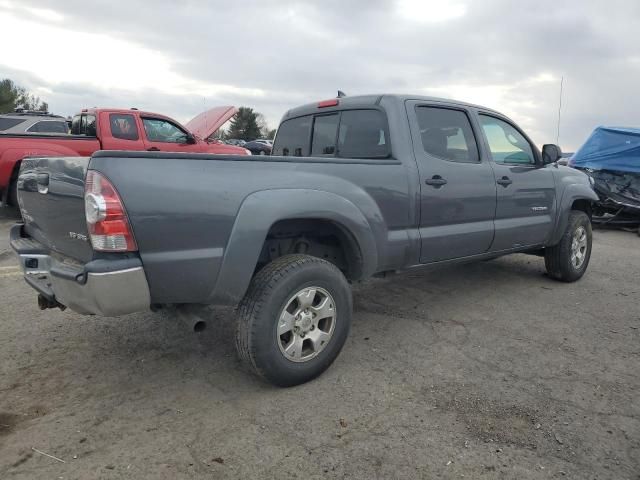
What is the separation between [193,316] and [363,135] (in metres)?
1.96

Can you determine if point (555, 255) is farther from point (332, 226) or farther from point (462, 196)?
point (332, 226)

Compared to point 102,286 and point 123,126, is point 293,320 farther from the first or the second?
point 123,126

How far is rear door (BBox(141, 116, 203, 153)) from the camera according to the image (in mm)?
9992

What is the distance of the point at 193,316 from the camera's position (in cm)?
291

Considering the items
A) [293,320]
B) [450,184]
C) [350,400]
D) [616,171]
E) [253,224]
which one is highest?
[616,171]

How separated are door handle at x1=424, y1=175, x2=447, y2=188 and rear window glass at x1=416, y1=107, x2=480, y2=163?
213mm

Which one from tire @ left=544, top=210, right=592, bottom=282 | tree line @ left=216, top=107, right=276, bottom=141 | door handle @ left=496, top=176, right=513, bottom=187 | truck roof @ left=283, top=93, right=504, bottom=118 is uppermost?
tree line @ left=216, top=107, right=276, bottom=141

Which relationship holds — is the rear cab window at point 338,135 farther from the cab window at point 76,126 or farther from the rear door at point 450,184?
the cab window at point 76,126

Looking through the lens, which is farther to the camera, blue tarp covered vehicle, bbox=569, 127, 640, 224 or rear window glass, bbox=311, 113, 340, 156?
blue tarp covered vehicle, bbox=569, 127, 640, 224

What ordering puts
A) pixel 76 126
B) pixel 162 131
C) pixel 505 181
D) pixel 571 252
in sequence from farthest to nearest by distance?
pixel 76 126
pixel 162 131
pixel 571 252
pixel 505 181

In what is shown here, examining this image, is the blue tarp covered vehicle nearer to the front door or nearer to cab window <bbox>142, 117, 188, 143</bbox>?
the front door

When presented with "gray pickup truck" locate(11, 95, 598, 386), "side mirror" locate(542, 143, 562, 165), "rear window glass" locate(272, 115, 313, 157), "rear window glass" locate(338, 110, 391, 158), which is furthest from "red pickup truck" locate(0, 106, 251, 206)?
"side mirror" locate(542, 143, 562, 165)

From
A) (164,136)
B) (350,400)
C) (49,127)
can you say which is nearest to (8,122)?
(49,127)

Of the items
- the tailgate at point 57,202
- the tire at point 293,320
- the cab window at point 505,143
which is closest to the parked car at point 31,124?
the tailgate at point 57,202
